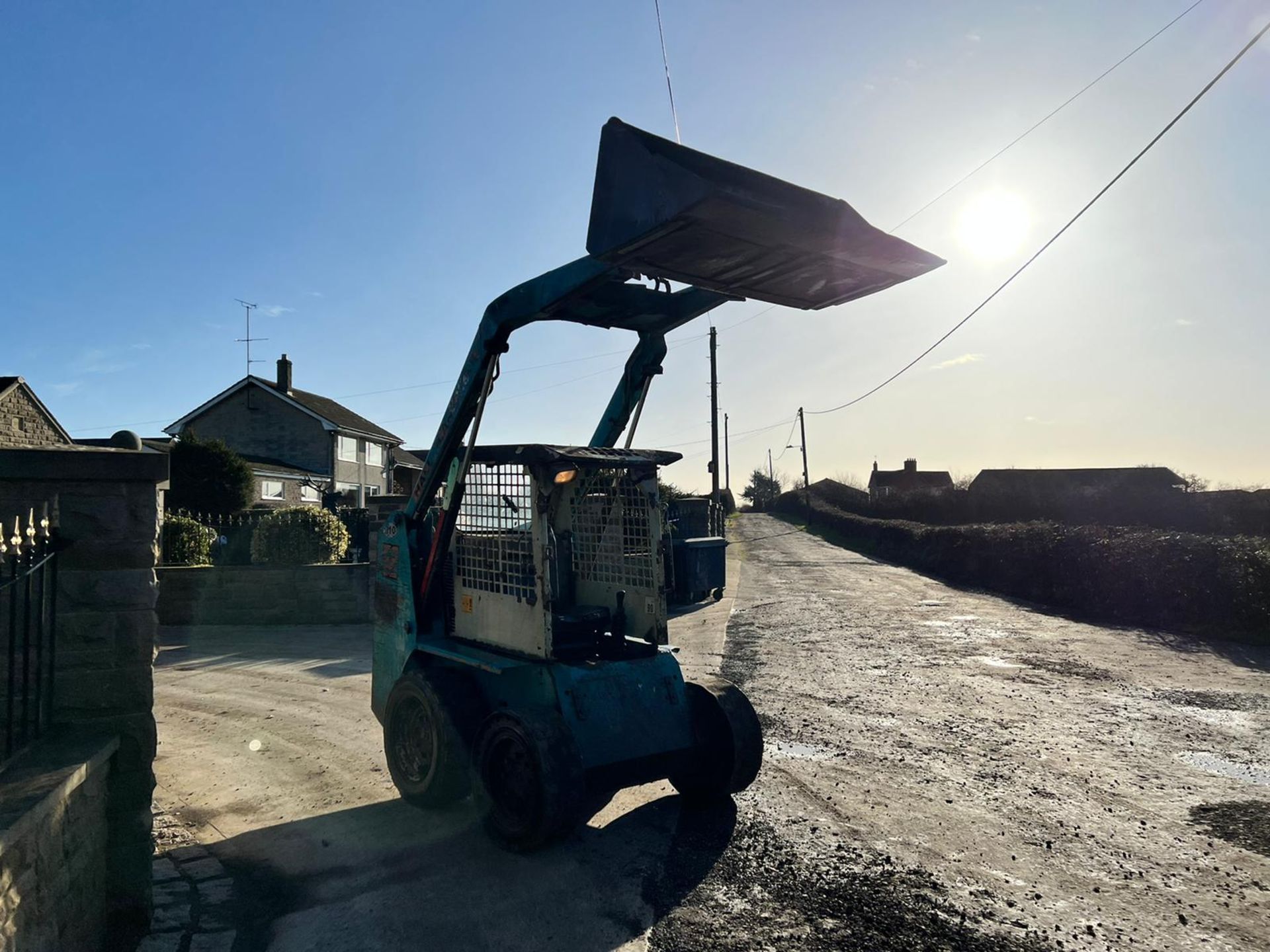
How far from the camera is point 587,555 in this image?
6.25 meters

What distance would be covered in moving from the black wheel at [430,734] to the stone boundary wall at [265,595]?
26.9 ft

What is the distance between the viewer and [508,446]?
5.30 meters

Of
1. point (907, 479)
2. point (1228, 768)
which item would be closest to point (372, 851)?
point (1228, 768)

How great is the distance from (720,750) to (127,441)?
393 cm

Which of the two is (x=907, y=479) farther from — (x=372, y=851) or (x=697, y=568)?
(x=372, y=851)

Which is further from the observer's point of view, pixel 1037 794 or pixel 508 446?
pixel 1037 794

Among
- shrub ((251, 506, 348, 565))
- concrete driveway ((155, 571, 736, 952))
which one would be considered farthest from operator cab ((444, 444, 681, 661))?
shrub ((251, 506, 348, 565))

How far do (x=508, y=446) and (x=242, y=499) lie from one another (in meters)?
25.5

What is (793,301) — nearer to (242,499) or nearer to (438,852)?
(438,852)

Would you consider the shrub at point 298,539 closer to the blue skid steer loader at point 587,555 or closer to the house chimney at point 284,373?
the blue skid steer loader at point 587,555

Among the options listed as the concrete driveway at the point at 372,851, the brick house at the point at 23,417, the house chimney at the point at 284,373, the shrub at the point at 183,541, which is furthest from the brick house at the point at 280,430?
the concrete driveway at the point at 372,851

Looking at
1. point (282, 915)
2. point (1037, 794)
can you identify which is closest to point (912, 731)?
point (1037, 794)

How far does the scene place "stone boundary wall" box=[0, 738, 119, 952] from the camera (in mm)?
2723

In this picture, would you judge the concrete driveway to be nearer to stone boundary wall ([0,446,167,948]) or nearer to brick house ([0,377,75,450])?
stone boundary wall ([0,446,167,948])
